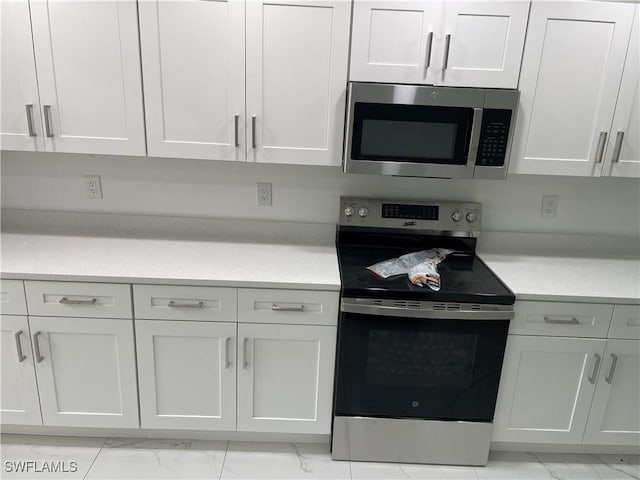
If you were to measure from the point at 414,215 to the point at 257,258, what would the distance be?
2.55 ft

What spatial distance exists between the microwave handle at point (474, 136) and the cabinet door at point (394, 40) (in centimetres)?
24

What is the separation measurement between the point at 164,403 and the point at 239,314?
0.55 m

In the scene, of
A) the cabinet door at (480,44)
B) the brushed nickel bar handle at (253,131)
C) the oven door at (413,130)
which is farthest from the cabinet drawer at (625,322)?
the brushed nickel bar handle at (253,131)

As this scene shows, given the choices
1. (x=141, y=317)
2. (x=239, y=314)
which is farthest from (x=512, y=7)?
(x=141, y=317)

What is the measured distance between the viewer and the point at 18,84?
1.84m

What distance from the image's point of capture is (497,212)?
7.59 ft

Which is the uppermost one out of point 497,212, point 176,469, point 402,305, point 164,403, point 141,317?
point 497,212

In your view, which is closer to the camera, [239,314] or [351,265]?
[239,314]

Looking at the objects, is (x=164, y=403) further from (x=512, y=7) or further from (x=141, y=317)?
(x=512, y=7)

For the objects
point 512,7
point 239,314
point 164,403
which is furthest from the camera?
point 164,403

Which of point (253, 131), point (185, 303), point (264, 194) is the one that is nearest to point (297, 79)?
point (253, 131)

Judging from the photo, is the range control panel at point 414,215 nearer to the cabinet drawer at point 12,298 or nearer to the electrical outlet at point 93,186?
the electrical outlet at point 93,186

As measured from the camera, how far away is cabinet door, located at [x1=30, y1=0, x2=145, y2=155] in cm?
177

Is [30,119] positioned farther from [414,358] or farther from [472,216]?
[472,216]
